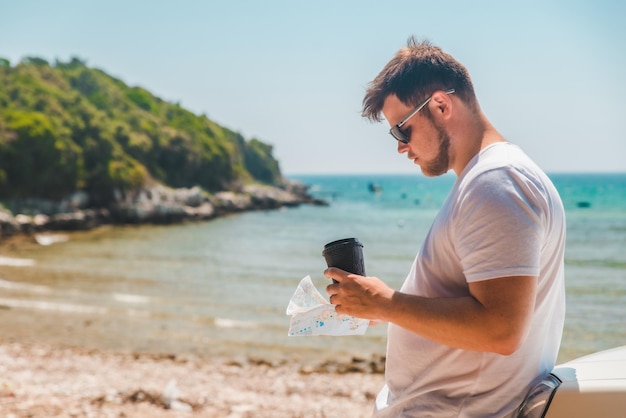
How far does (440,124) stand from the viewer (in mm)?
1830

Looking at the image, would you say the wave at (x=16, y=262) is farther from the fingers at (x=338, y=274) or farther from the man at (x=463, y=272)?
the man at (x=463, y=272)

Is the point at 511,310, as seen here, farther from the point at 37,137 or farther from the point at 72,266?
the point at 37,137

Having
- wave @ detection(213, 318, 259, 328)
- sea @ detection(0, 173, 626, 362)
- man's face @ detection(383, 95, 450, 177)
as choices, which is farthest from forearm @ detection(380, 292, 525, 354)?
wave @ detection(213, 318, 259, 328)

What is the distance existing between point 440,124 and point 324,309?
28.9 inches

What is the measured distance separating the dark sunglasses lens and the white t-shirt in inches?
9.6

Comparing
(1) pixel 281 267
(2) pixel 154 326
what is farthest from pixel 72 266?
(2) pixel 154 326

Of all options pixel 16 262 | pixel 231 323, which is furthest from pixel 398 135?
pixel 16 262

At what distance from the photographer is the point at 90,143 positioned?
4519cm

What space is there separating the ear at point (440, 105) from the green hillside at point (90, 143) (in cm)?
3962

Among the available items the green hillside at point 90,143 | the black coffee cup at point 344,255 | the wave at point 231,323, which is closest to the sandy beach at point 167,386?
the wave at point 231,323

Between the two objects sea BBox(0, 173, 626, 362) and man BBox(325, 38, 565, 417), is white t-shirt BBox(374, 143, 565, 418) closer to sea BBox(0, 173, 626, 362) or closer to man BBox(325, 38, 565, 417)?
man BBox(325, 38, 565, 417)

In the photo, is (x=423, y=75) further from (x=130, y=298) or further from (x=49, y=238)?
(x=49, y=238)

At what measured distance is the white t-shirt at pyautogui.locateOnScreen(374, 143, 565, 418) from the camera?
1.52 metres

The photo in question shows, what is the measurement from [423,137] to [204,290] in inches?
633
